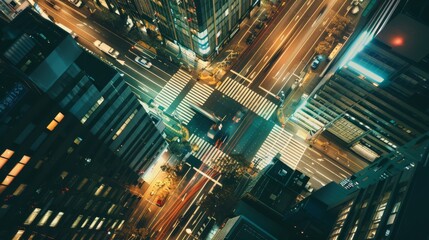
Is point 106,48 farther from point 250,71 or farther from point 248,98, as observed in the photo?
point 248,98

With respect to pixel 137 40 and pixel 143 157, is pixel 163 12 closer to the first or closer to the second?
pixel 137 40

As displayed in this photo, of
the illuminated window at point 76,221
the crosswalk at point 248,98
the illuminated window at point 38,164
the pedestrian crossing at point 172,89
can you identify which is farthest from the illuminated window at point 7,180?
the crosswalk at point 248,98

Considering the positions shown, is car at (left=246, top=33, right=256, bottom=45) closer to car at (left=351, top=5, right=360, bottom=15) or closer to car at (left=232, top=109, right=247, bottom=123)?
car at (left=232, top=109, right=247, bottom=123)

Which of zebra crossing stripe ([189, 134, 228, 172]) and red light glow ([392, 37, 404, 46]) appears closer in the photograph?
red light glow ([392, 37, 404, 46])

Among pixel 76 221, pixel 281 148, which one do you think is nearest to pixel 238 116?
pixel 281 148

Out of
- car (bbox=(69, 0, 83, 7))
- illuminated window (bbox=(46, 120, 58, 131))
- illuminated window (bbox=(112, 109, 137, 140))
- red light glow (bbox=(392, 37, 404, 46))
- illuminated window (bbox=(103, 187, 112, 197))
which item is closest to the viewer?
illuminated window (bbox=(46, 120, 58, 131))

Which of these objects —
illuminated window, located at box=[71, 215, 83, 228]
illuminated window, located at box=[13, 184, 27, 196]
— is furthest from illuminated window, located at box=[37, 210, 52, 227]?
illuminated window, located at box=[13, 184, 27, 196]

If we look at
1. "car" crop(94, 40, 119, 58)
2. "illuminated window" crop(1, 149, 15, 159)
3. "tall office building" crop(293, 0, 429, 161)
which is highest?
"tall office building" crop(293, 0, 429, 161)
